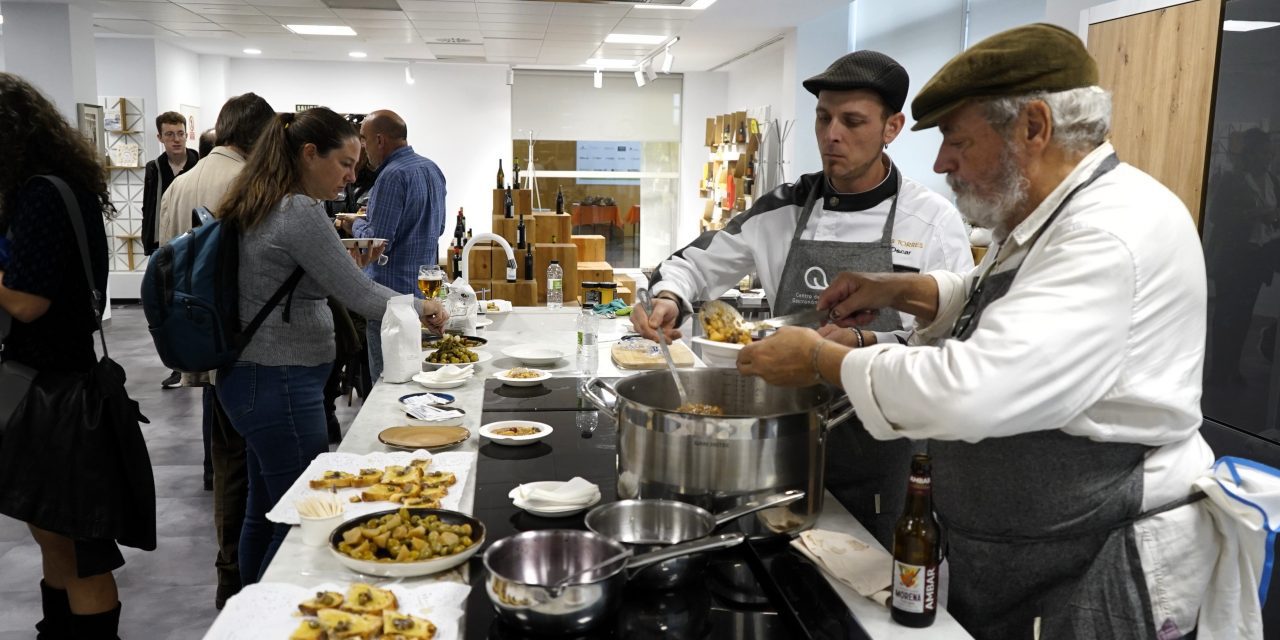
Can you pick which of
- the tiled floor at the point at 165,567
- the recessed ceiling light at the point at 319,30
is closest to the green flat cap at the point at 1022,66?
the tiled floor at the point at 165,567

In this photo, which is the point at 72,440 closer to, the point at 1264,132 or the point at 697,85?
the point at 1264,132

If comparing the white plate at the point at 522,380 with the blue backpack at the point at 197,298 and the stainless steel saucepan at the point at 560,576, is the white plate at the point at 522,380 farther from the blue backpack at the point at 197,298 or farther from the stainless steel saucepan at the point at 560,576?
the stainless steel saucepan at the point at 560,576

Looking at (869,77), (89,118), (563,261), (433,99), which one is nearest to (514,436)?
(869,77)

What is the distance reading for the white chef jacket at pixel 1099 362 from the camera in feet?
4.00

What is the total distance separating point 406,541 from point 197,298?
1389mm

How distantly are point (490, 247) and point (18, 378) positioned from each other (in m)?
3.38

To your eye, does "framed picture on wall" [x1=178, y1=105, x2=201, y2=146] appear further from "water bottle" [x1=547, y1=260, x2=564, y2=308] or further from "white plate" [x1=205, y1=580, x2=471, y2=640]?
"white plate" [x1=205, y1=580, x2=471, y2=640]

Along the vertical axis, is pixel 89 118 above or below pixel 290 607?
above

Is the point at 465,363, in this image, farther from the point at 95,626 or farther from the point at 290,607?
the point at 290,607

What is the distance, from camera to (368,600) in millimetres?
1379

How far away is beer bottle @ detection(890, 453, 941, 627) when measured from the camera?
1351 millimetres

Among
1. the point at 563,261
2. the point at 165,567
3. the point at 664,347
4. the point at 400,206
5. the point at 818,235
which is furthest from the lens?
the point at 563,261

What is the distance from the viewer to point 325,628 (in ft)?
4.27

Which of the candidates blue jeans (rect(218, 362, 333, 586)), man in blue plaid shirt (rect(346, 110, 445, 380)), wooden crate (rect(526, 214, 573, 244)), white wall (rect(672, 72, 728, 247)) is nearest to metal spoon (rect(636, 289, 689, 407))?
blue jeans (rect(218, 362, 333, 586))
